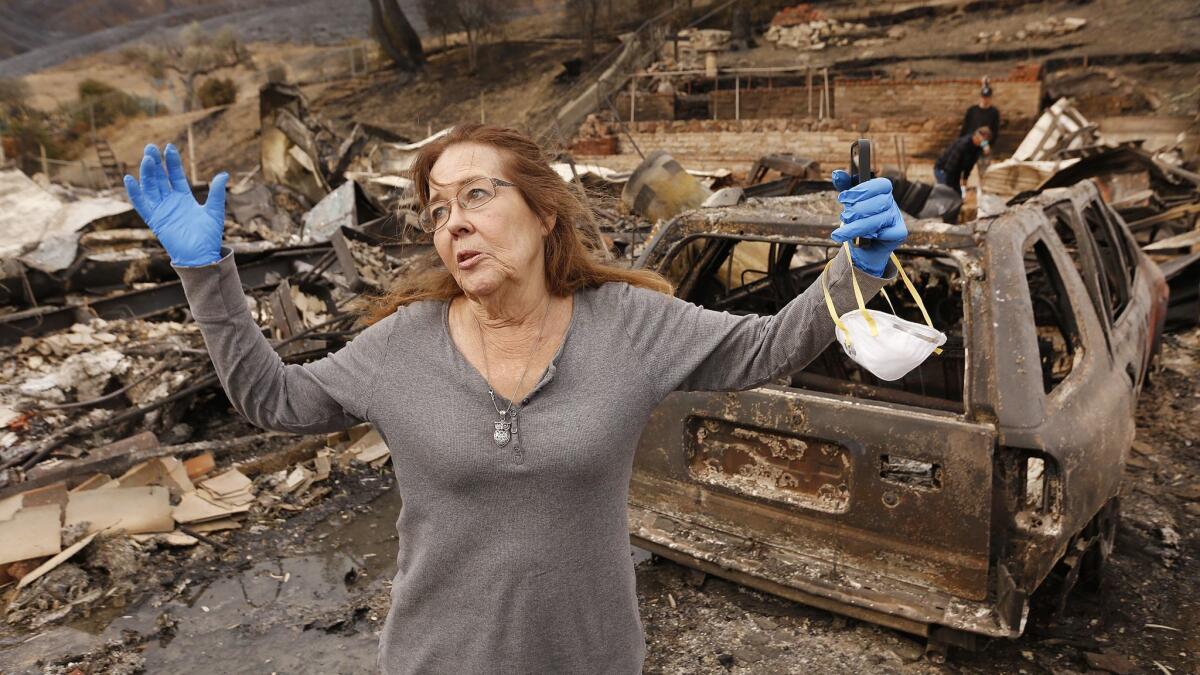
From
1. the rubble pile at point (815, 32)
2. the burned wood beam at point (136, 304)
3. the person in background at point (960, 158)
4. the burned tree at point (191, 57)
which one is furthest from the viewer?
the burned tree at point (191, 57)

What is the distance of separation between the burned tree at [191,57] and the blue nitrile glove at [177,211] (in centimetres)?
4294

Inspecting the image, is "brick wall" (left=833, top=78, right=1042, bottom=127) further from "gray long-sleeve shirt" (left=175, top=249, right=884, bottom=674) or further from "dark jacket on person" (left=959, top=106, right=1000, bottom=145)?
"gray long-sleeve shirt" (left=175, top=249, right=884, bottom=674)

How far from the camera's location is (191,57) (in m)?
42.4

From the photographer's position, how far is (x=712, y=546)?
11.6 ft

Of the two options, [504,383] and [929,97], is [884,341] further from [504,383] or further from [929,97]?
[929,97]

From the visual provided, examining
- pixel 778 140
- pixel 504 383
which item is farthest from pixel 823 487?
pixel 778 140

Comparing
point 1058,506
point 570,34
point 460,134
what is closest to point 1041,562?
point 1058,506

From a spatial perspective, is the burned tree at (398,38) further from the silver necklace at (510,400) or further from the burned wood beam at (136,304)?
the silver necklace at (510,400)

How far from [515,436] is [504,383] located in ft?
0.41

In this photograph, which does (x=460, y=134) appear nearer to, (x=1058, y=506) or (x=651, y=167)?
(x=1058, y=506)

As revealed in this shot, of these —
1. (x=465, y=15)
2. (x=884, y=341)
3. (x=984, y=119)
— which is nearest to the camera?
(x=884, y=341)

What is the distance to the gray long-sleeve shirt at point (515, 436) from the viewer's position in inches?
61.5

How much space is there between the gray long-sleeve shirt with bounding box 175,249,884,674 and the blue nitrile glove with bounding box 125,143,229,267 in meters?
0.03

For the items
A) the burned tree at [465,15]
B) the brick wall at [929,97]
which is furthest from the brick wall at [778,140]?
the burned tree at [465,15]
